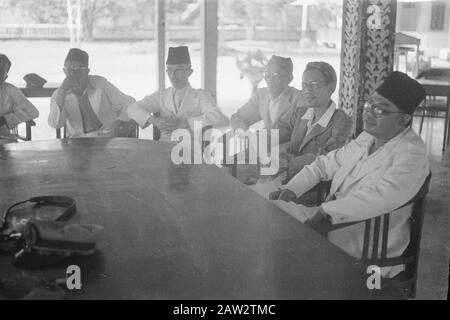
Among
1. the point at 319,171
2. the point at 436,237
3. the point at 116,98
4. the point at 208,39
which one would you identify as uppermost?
the point at 208,39

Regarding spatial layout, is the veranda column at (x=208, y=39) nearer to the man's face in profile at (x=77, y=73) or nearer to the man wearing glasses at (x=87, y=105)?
the man wearing glasses at (x=87, y=105)

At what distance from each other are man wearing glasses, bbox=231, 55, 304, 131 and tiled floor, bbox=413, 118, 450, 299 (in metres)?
1.11

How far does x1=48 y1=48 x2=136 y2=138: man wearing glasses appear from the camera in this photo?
3.82m

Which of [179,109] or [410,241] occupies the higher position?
[179,109]

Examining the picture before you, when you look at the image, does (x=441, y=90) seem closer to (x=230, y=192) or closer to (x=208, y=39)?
(x=208, y=39)

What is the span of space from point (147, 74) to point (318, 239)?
850 cm

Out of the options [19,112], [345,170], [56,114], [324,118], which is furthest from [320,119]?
[19,112]

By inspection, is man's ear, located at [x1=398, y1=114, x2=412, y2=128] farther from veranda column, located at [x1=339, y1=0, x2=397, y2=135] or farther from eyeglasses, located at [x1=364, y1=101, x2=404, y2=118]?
veranda column, located at [x1=339, y1=0, x2=397, y2=135]

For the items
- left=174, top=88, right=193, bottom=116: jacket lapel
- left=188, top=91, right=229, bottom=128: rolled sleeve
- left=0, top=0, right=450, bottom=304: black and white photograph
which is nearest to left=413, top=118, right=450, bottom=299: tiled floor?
left=0, top=0, right=450, bottom=304: black and white photograph

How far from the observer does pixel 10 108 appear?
4059 mm

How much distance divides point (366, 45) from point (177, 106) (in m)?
1.35

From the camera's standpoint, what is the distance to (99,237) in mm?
1596

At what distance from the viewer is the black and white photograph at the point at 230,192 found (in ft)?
4.58
